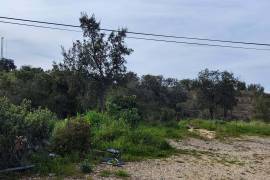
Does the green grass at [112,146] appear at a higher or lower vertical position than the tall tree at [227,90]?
lower

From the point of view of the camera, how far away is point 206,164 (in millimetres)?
15094

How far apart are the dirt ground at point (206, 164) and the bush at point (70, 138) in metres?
1.02

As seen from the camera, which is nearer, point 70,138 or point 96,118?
point 70,138

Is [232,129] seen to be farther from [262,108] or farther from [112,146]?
[262,108]

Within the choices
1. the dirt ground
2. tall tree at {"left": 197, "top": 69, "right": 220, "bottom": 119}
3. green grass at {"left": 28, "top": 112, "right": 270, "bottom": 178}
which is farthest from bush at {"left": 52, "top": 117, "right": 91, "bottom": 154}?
tall tree at {"left": 197, "top": 69, "right": 220, "bottom": 119}

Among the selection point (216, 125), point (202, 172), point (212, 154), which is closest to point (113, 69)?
point (216, 125)

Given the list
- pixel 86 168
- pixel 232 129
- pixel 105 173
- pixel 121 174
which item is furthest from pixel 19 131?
pixel 232 129

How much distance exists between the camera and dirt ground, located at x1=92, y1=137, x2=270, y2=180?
42.6 ft

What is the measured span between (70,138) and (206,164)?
4.11m

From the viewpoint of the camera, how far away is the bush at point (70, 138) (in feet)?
43.9

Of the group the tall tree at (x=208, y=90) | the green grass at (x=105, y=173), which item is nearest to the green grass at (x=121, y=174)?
the green grass at (x=105, y=173)

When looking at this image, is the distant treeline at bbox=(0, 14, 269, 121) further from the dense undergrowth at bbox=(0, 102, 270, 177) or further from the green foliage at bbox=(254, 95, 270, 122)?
the dense undergrowth at bbox=(0, 102, 270, 177)

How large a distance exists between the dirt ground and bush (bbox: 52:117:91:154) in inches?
40.2

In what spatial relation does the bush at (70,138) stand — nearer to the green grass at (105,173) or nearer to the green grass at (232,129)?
the green grass at (105,173)
